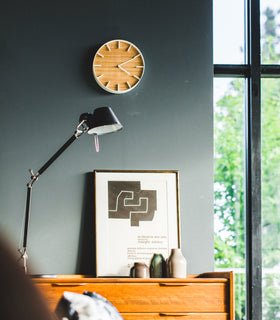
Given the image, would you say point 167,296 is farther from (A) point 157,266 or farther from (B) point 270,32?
(B) point 270,32

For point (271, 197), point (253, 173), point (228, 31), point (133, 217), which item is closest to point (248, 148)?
point (253, 173)

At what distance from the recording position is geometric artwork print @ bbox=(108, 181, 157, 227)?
305 centimetres

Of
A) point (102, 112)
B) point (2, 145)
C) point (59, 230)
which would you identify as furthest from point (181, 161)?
point (2, 145)

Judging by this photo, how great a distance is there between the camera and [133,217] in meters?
3.06

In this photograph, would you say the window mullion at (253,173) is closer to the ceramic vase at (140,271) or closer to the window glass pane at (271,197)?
the window glass pane at (271,197)

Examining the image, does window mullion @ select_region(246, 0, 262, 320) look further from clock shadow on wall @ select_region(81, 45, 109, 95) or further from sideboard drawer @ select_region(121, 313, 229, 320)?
clock shadow on wall @ select_region(81, 45, 109, 95)

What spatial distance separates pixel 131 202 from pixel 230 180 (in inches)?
33.8

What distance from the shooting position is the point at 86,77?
3232 millimetres

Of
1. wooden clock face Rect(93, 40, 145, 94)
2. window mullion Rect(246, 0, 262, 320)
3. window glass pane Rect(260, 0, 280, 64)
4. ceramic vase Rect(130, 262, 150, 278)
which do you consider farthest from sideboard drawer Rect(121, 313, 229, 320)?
window glass pane Rect(260, 0, 280, 64)

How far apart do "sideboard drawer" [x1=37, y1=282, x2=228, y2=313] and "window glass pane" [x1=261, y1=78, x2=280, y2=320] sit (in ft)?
3.04

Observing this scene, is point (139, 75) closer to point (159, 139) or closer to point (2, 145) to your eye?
point (159, 139)

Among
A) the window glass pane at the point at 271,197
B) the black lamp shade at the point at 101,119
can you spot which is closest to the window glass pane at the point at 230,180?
the window glass pane at the point at 271,197

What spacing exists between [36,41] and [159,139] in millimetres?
1135

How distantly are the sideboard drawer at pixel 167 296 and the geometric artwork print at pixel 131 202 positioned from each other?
551 mm
